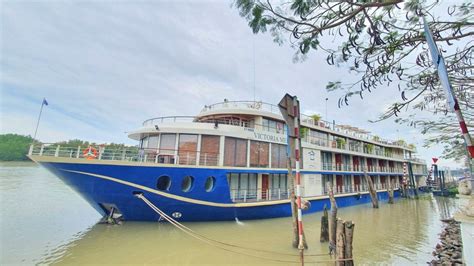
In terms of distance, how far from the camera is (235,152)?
10.9m

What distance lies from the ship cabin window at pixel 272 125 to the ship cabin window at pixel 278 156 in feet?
3.29

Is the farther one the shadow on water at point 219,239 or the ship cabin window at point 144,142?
the ship cabin window at point 144,142

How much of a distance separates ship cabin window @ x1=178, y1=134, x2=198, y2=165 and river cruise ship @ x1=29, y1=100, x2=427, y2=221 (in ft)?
0.14

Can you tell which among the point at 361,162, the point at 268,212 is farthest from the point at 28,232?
the point at 361,162

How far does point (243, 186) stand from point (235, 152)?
1.80 metres

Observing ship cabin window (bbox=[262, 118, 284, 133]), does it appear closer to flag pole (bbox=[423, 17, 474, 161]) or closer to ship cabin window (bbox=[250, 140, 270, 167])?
ship cabin window (bbox=[250, 140, 270, 167])

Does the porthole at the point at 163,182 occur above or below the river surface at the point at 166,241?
above

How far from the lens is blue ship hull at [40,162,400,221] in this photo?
7.48 m

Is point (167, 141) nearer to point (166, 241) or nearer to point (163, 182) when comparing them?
point (163, 182)

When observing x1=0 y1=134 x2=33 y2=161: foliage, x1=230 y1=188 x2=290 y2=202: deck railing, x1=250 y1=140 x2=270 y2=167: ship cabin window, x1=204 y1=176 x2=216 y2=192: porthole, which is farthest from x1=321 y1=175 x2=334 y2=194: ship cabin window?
x1=0 y1=134 x2=33 y2=161: foliage

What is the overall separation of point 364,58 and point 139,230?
888cm

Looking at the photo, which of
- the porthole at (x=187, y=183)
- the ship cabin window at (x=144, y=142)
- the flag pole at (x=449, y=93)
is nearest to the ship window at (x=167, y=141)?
the ship cabin window at (x=144, y=142)

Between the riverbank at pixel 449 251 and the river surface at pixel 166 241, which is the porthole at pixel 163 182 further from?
the riverbank at pixel 449 251

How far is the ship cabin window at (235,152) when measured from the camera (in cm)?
1062
